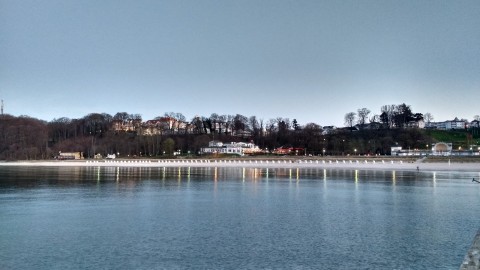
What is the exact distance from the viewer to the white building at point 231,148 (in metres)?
143

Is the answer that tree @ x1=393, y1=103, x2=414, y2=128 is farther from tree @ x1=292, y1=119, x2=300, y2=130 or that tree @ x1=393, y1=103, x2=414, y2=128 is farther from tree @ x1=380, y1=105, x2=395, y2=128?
tree @ x1=292, y1=119, x2=300, y2=130

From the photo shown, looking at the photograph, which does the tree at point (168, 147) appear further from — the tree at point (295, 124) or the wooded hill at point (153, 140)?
the tree at point (295, 124)

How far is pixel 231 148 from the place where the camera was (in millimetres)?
147000

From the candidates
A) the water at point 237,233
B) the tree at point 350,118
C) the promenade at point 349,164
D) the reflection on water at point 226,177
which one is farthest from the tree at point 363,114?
the water at point 237,233

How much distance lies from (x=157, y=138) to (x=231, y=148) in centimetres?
2393

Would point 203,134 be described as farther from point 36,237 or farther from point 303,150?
point 36,237

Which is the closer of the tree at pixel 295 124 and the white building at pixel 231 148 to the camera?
the white building at pixel 231 148

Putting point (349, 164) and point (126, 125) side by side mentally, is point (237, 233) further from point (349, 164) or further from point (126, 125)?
point (126, 125)

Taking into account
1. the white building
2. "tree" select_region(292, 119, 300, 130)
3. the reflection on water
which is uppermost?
"tree" select_region(292, 119, 300, 130)

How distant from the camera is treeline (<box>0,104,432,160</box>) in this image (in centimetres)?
13312

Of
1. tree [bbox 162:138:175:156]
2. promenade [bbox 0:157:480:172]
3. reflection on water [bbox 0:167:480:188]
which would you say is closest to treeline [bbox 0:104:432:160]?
tree [bbox 162:138:175:156]

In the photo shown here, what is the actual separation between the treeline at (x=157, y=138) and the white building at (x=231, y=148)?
9.80 ft

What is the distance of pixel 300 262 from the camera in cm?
1355

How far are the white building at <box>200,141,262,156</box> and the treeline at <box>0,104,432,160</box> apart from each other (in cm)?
299
